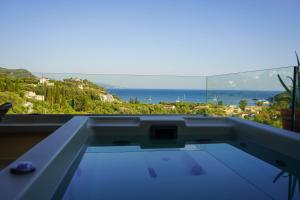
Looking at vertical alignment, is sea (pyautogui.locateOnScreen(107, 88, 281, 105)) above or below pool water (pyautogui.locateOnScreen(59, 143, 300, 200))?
above

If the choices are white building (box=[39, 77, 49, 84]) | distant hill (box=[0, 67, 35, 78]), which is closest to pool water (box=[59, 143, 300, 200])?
white building (box=[39, 77, 49, 84])

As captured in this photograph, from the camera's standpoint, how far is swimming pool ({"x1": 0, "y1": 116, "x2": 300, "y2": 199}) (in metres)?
1.52

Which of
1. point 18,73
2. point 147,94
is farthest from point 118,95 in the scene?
point 18,73

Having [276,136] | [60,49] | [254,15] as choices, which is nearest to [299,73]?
[276,136]

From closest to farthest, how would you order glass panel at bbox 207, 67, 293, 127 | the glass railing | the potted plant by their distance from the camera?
the potted plant < glass panel at bbox 207, 67, 293, 127 < the glass railing

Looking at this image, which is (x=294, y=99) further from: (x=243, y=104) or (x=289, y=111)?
(x=243, y=104)

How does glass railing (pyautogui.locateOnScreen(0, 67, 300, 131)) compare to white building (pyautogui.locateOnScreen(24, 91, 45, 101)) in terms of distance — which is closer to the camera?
glass railing (pyautogui.locateOnScreen(0, 67, 300, 131))

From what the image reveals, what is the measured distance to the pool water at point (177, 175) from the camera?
1643 millimetres

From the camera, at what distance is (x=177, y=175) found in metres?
2.04

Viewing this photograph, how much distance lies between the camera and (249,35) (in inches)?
477

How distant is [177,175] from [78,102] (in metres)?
2.98

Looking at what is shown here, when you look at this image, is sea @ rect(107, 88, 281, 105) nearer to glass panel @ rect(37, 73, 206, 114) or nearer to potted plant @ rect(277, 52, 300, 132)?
glass panel @ rect(37, 73, 206, 114)

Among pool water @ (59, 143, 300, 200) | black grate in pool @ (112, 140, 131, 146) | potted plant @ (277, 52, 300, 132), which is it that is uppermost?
potted plant @ (277, 52, 300, 132)

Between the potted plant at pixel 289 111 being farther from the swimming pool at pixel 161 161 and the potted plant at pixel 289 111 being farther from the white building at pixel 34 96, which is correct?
the white building at pixel 34 96
